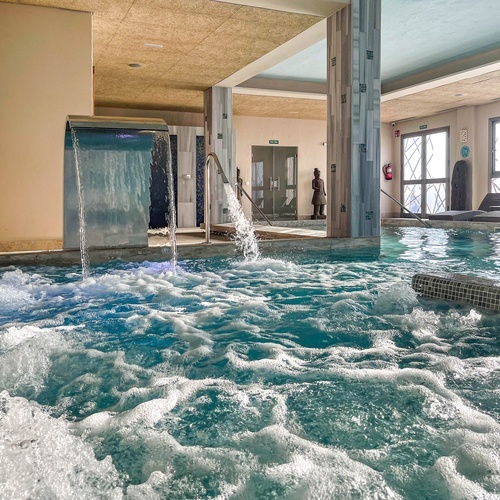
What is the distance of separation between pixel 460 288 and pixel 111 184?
3.55 m

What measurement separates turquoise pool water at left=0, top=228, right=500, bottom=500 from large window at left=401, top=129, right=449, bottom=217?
1267 cm

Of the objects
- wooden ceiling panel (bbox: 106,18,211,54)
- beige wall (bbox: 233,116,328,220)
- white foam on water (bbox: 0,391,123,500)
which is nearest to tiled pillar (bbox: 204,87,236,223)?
wooden ceiling panel (bbox: 106,18,211,54)

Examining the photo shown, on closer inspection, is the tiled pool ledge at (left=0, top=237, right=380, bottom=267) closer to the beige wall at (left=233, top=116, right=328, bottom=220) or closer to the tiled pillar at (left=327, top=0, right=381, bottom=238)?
the tiled pillar at (left=327, top=0, right=381, bottom=238)

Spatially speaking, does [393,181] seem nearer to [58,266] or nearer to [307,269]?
[307,269]

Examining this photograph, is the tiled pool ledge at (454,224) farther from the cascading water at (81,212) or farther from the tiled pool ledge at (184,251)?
the cascading water at (81,212)

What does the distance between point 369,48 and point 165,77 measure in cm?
481

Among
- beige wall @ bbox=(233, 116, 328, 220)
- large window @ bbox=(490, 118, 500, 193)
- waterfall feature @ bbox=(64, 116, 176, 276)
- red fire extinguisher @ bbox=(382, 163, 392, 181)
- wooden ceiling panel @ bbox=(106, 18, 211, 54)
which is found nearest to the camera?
waterfall feature @ bbox=(64, 116, 176, 276)

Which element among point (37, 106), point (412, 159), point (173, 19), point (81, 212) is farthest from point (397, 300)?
point (412, 159)

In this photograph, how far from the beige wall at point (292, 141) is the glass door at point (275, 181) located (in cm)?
16

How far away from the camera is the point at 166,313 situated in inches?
134

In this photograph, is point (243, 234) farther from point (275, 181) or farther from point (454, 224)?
point (275, 181)

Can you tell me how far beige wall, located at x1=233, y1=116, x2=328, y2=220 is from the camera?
15.2m

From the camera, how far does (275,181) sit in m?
15.8

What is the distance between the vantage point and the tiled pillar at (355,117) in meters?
6.84
